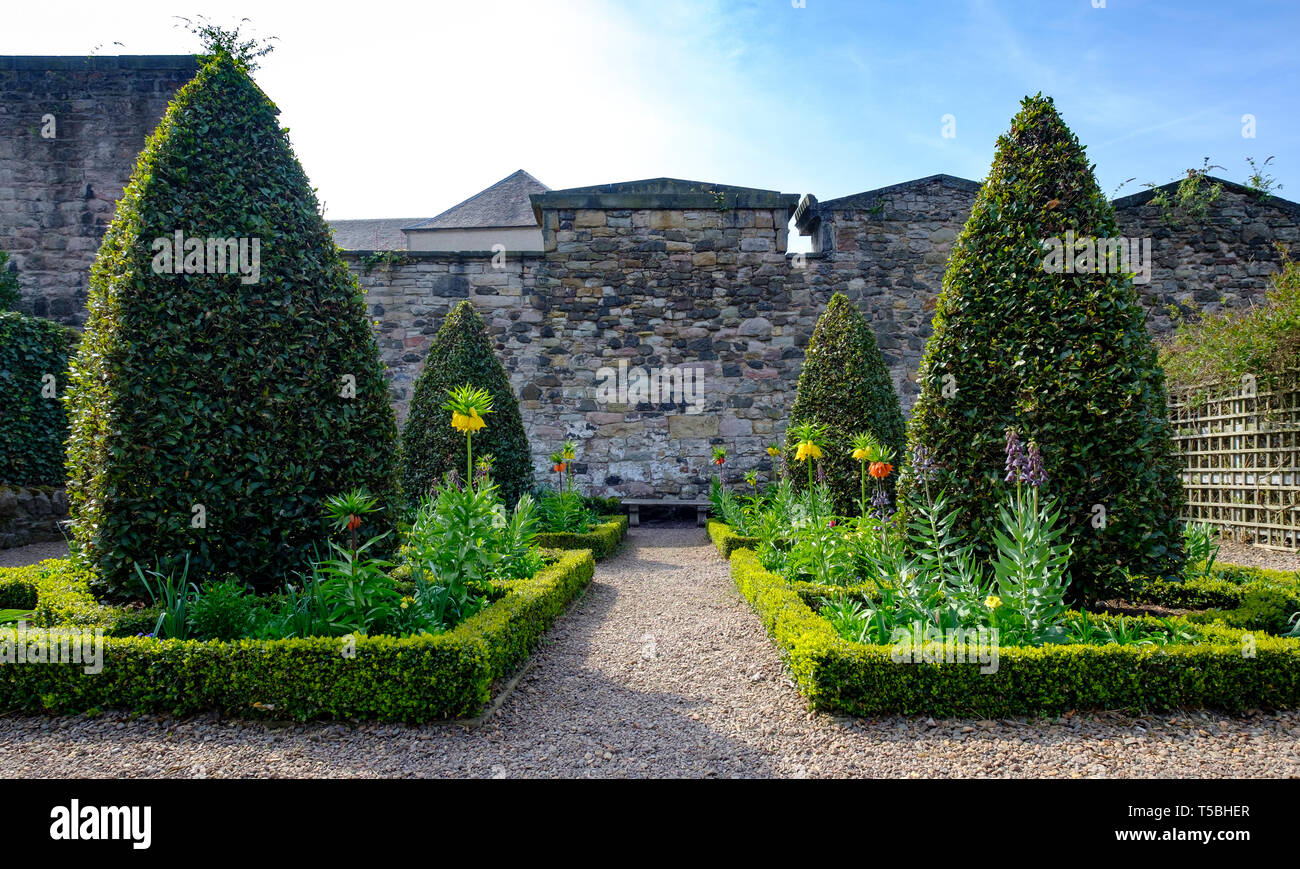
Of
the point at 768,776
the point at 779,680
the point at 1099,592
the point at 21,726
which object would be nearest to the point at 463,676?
the point at 768,776

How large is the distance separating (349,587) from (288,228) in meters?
2.51

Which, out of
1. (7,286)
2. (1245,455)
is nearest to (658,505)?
(1245,455)

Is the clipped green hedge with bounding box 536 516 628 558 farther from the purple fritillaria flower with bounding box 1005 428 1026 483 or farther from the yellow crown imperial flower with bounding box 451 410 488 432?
the purple fritillaria flower with bounding box 1005 428 1026 483

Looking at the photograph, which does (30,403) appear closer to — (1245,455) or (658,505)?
(658,505)

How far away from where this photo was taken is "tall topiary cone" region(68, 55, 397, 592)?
4.09 meters

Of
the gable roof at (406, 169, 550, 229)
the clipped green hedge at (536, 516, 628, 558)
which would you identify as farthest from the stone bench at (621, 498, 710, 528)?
the gable roof at (406, 169, 550, 229)

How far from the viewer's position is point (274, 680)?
325 cm

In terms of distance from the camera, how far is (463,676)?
3.30 meters

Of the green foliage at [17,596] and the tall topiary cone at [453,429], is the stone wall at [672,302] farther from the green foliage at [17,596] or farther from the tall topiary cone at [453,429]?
the green foliage at [17,596]

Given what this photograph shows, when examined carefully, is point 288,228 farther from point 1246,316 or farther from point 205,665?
point 1246,316

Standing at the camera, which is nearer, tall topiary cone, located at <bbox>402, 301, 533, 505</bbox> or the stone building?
tall topiary cone, located at <bbox>402, 301, 533, 505</bbox>

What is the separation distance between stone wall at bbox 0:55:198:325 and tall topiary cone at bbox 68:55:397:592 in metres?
9.58

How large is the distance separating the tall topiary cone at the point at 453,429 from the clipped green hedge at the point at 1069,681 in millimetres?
5876

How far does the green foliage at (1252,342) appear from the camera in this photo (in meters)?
7.18
